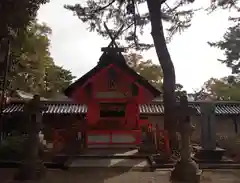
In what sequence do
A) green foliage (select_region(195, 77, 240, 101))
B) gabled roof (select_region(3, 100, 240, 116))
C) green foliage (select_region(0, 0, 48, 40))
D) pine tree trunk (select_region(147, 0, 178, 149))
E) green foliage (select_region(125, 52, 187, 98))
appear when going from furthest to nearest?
green foliage (select_region(125, 52, 187, 98)) → green foliage (select_region(195, 77, 240, 101)) → gabled roof (select_region(3, 100, 240, 116)) → pine tree trunk (select_region(147, 0, 178, 149)) → green foliage (select_region(0, 0, 48, 40))

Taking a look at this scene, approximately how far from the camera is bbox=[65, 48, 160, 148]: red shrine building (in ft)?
48.9

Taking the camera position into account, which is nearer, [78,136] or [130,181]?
[130,181]

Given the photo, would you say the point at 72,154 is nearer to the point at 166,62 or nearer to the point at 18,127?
the point at 166,62

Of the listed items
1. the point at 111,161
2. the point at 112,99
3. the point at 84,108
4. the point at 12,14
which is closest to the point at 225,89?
the point at 84,108

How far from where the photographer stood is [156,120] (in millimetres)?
22250

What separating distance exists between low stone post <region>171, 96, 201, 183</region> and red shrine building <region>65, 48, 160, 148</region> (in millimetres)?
6015

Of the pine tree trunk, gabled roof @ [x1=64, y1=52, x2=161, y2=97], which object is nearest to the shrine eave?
gabled roof @ [x1=64, y1=52, x2=161, y2=97]

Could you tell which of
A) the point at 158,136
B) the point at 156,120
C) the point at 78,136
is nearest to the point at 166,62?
the point at 158,136

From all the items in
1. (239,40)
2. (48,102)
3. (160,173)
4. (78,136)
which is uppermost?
(239,40)

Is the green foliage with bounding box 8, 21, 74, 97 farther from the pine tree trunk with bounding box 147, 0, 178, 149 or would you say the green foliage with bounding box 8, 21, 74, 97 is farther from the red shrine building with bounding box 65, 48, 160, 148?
the pine tree trunk with bounding box 147, 0, 178, 149

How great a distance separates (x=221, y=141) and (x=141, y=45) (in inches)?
305

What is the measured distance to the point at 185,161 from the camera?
8.52m

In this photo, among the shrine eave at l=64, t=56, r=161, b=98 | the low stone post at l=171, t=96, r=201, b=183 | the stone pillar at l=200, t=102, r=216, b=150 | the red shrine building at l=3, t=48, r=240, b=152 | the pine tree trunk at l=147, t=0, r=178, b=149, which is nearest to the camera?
the low stone post at l=171, t=96, r=201, b=183

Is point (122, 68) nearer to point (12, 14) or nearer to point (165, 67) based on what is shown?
point (165, 67)
